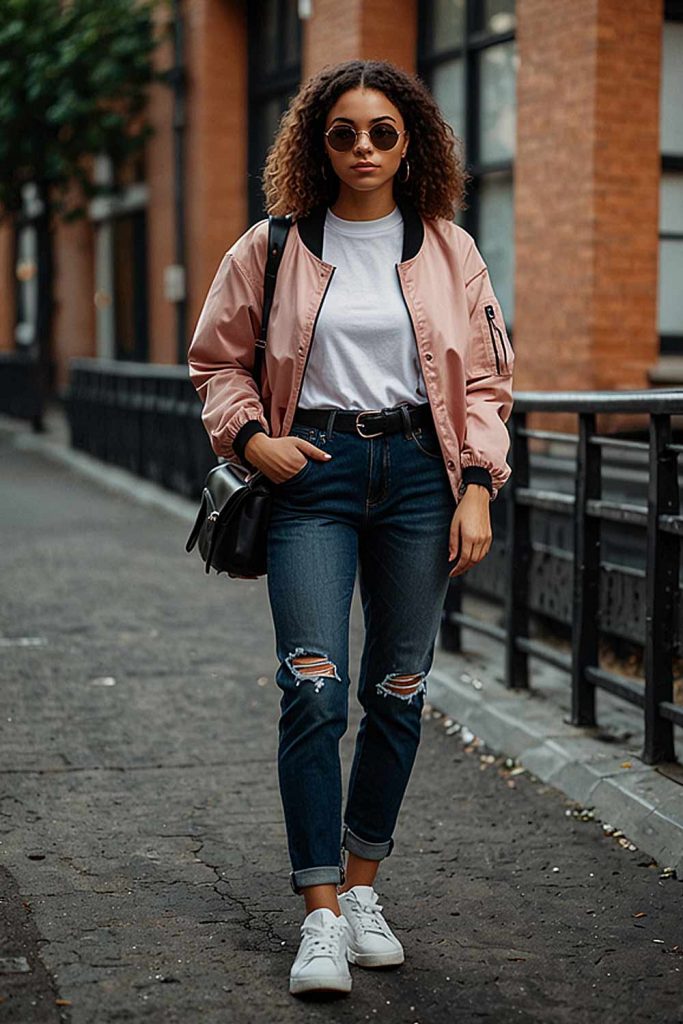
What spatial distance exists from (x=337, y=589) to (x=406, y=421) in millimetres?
414

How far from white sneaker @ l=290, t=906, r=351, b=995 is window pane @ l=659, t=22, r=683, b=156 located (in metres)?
7.84

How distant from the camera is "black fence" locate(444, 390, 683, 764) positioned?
5.27 m

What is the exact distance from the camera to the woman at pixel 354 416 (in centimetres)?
371

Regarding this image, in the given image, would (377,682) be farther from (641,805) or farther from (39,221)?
(39,221)

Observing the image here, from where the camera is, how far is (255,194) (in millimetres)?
17719

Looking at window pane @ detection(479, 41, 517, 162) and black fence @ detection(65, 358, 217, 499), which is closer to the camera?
window pane @ detection(479, 41, 517, 162)

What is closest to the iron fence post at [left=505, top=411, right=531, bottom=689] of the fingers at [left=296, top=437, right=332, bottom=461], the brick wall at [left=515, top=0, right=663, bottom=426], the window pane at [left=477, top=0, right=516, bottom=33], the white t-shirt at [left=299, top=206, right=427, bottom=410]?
the white t-shirt at [left=299, top=206, right=427, bottom=410]

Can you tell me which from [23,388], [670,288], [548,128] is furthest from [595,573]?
[23,388]

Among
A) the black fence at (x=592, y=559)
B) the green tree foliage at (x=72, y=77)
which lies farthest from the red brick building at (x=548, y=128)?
the green tree foliage at (x=72, y=77)

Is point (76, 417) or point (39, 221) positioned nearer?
point (76, 417)

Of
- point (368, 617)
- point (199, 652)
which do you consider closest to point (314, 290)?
point (368, 617)

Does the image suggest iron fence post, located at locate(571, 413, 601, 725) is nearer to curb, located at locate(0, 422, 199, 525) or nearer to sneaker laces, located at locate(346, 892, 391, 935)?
sneaker laces, located at locate(346, 892, 391, 935)

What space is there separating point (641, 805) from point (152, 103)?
1606 cm

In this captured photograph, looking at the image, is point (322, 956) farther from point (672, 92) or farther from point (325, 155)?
point (672, 92)
